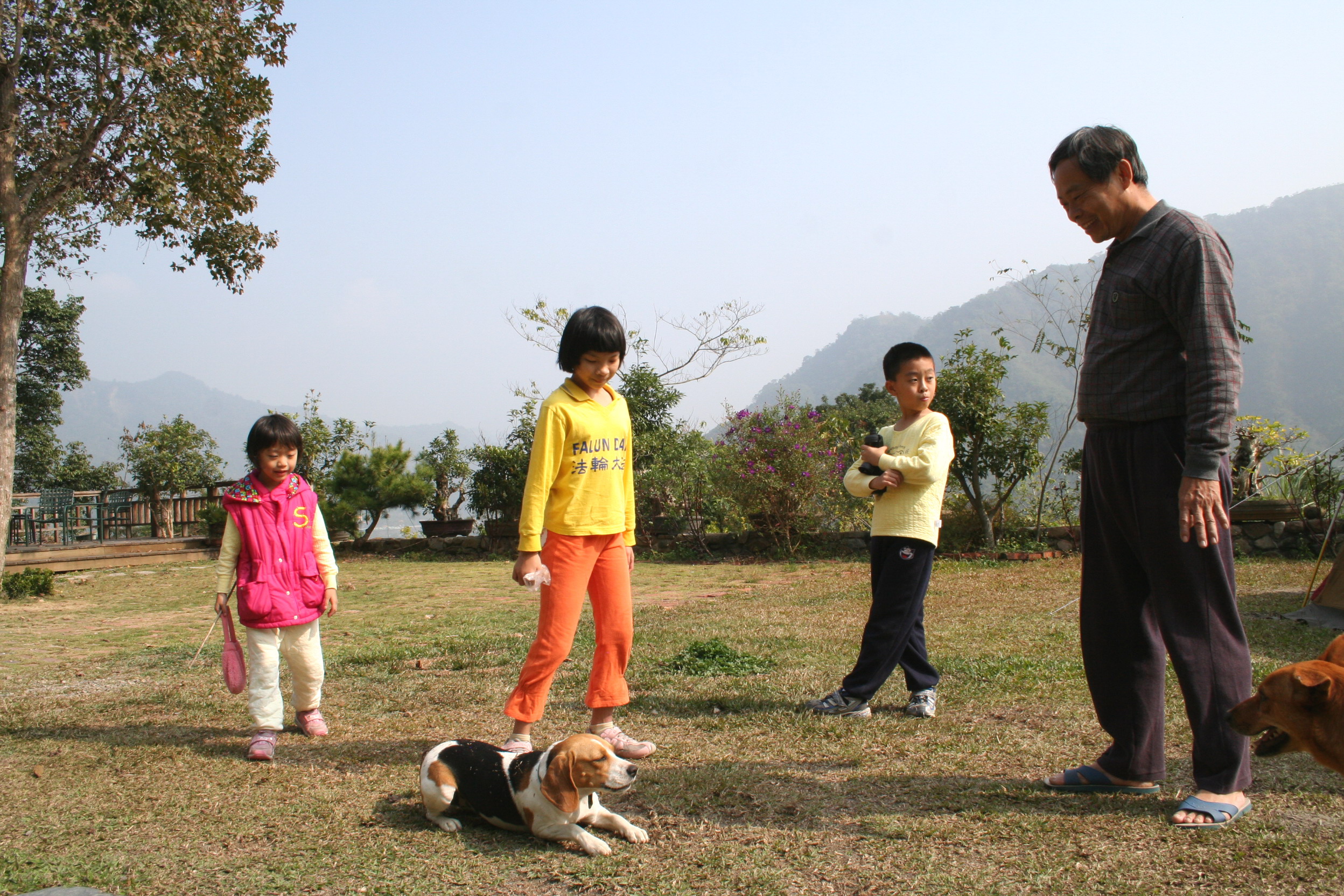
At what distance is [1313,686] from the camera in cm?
195

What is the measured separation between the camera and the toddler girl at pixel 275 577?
3.27 metres

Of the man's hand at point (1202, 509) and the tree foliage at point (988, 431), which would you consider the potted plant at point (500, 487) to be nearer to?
the tree foliage at point (988, 431)

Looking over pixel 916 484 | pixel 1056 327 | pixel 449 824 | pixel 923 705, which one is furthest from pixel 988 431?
pixel 449 824

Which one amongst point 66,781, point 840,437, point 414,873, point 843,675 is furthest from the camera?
point 840,437

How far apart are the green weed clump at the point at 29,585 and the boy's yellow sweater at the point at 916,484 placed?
1010 centimetres

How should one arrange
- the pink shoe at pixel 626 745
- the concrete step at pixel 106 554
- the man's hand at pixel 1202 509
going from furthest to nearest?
1. the concrete step at pixel 106 554
2. the pink shoe at pixel 626 745
3. the man's hand at pixel 1202 509

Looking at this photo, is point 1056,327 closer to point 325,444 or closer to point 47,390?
point 325,444

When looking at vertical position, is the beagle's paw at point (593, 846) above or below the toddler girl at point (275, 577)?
below

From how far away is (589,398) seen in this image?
9.78 ft

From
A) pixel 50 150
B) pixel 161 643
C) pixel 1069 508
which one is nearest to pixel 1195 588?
pixel 161 643

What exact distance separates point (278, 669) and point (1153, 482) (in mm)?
3130

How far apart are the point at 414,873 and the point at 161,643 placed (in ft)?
15.7

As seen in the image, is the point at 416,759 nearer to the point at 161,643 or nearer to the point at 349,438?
the point at 161,643

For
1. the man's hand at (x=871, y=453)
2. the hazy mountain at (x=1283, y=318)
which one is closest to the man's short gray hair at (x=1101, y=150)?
the man's hand at (x=871, y=453)
